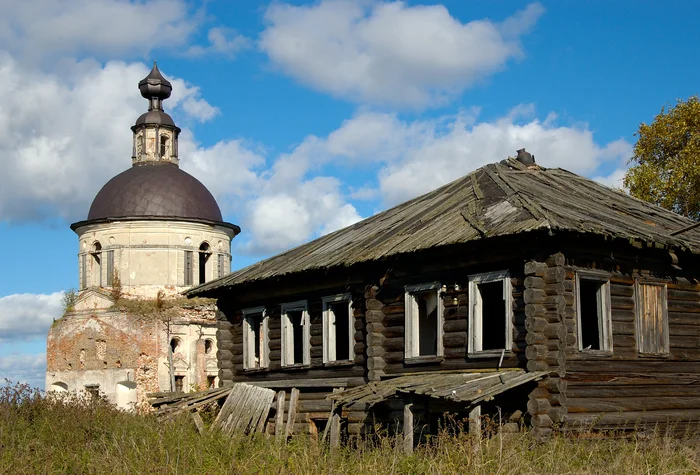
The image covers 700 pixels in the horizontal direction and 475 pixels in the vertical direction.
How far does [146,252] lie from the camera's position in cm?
3662

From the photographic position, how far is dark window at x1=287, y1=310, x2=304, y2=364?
19.6 meters

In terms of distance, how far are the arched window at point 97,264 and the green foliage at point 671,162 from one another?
20183 millimetres

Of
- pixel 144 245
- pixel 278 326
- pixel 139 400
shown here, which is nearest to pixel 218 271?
pixel 144 245

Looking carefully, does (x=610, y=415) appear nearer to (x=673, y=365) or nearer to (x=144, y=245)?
(x=673, y=365)

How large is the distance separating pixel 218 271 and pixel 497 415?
2484cm

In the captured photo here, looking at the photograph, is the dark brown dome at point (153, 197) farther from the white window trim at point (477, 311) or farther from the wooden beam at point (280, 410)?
the white window trim at point (477, 311)

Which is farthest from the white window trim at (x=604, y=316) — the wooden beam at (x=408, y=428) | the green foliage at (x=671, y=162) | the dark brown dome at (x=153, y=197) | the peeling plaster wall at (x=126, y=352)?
the dark brown dome at (x=153, y=197)

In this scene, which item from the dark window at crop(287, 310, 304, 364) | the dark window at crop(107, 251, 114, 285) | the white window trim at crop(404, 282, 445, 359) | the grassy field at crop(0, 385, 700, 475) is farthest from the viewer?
the dark window at crop(107, 251, 114, 285)

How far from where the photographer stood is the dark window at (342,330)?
18953mm

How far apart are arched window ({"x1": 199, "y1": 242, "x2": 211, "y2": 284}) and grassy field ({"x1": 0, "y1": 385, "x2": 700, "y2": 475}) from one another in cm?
2122

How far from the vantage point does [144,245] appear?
36625 millimetres

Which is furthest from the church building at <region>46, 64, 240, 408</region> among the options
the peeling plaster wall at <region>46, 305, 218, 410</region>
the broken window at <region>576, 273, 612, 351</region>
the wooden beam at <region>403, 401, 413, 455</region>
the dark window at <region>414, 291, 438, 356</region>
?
the broken window at <region>576, 273, 612, 351</region>

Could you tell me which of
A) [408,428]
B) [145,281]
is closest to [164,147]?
[145,281]

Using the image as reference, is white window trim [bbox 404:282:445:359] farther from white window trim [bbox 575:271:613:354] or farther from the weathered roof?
white window trim [bbox 575:271:613:354]
